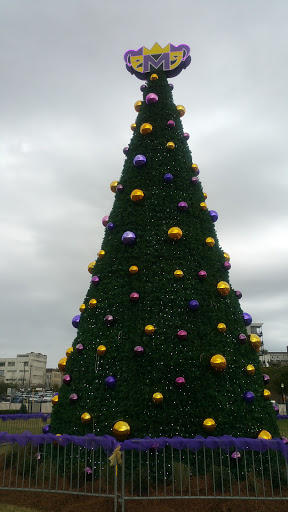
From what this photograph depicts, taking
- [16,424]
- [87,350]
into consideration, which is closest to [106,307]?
[87,350]

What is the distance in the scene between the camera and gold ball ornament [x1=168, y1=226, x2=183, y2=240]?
25.9 feet

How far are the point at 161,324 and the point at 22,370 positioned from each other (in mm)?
118620

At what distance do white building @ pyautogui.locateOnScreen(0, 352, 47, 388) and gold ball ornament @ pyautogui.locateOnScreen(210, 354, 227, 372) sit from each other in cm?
11463

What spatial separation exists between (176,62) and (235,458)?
904 centimetres

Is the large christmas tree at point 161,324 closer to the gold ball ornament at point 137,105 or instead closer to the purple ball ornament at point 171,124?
the purple ball ornament at point 171,124

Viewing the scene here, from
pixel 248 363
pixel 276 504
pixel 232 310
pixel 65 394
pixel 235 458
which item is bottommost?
pixel 276 504

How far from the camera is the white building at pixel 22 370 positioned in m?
114

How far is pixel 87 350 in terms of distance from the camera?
768 centimetres

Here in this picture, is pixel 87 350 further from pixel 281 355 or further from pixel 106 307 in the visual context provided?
Answer: pixel 281 355

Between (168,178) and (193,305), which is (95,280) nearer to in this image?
(193,305)

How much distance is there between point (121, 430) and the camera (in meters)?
6.33

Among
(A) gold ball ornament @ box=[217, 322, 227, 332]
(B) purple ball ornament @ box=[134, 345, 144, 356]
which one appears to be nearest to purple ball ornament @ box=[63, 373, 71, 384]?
(B) purple ball ornament @ box=[134, 345, 144, 356]

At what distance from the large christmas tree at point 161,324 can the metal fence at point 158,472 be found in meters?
0.46

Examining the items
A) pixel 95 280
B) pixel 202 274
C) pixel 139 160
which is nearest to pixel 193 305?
pixel 202 274
